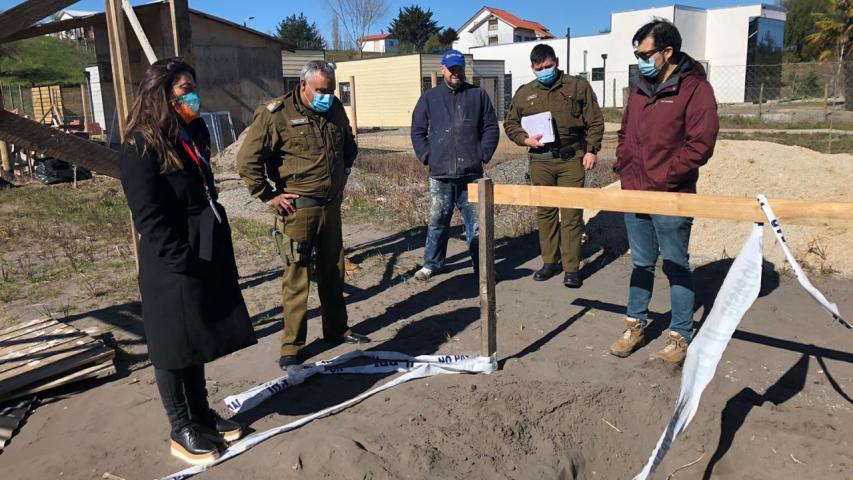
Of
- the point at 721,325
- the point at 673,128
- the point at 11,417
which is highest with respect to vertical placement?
the point at 673,128

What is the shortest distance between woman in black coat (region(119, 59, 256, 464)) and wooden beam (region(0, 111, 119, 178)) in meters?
1.57

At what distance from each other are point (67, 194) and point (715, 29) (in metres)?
40.6

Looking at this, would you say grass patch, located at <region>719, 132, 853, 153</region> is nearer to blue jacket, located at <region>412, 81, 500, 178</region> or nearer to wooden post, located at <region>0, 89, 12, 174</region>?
blue jacket, located at <region>412, 81, 500, 178</region>

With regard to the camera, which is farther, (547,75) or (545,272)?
(545,272)

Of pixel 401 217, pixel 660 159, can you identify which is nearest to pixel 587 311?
pixel 660 159

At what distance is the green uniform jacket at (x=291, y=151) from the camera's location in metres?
4.25

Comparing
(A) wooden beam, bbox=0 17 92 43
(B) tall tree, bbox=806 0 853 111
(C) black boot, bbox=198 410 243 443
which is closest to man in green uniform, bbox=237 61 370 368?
(C) black boot, bbox=198 410 243 443

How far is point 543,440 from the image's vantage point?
11.5ft

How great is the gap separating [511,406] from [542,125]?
290 centimetres

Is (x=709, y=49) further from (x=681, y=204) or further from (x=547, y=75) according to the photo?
(x=681, y=204)

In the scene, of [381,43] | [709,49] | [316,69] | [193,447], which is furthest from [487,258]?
[381,43]

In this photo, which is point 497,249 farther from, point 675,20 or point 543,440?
point 675,20

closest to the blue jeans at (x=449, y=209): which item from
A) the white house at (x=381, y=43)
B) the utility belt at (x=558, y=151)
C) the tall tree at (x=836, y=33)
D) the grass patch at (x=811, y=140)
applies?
the utility belt at (x=558, y=151)

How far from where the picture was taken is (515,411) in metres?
3.67
